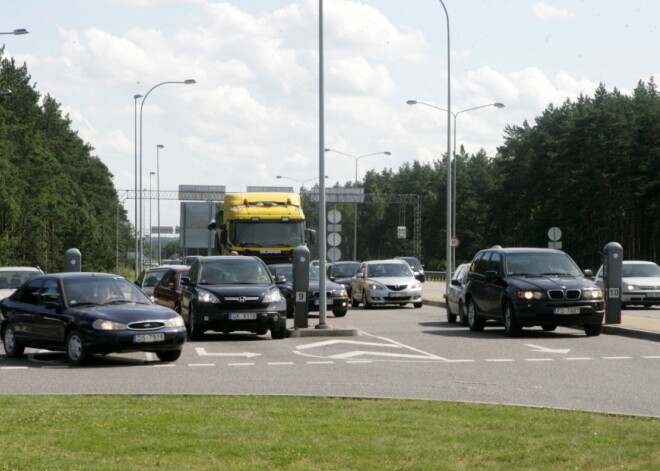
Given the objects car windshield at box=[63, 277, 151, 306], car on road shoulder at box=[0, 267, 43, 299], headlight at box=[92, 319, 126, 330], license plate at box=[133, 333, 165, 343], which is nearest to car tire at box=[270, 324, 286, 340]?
car windshield at box=[63, 277, 151, 306]

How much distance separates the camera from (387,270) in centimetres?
3894

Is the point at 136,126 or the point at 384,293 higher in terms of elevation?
the point at 136,126

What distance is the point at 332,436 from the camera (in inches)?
372

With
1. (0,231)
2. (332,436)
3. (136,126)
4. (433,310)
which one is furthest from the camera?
(136,126)

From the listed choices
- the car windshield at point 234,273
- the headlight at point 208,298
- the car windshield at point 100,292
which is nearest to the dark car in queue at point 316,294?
the car windshield at point 234,273

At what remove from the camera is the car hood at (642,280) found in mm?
35125

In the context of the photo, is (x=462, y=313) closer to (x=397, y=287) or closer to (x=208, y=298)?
(x=208, y=298)

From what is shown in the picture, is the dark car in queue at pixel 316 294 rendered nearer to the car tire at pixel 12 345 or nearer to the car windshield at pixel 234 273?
the car windshield at pixel 234 273

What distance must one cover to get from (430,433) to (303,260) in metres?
14.7

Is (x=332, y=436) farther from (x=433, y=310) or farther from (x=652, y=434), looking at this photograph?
(x=433, y=310)

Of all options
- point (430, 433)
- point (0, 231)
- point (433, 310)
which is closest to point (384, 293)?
point (433, 310)

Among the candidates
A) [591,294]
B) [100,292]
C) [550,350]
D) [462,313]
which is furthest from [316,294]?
[100,292]

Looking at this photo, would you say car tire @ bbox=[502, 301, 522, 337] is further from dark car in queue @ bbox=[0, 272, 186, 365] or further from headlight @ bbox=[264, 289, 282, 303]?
dark car in queue @ bbox=[0, 272, 186, 365]

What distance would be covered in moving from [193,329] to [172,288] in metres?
4.91
